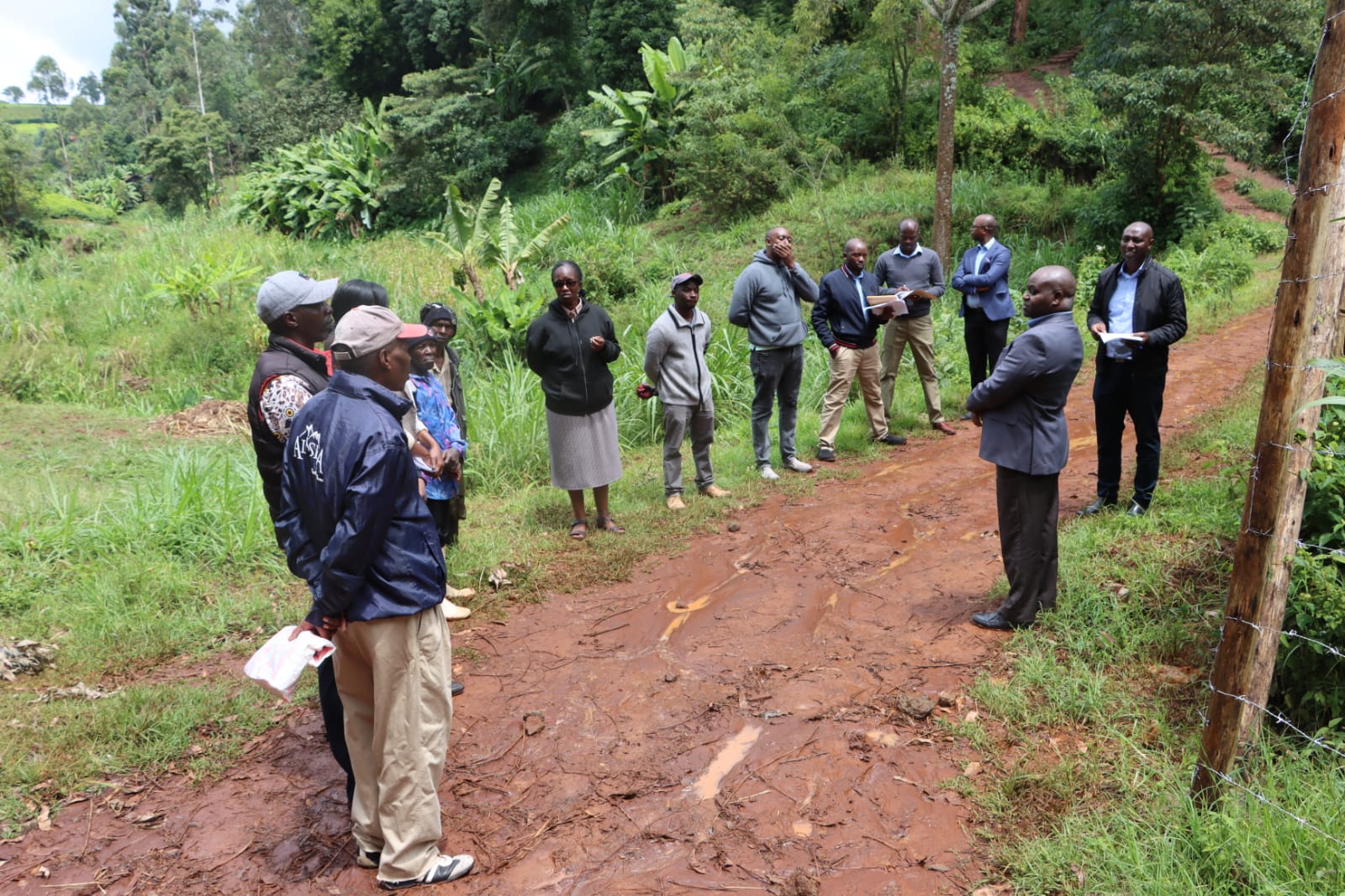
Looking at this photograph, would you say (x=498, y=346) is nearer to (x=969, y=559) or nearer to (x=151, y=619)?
(x=151, y=619)

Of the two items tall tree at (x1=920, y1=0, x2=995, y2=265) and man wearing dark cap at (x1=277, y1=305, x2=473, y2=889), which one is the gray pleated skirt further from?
tall tree at (x1=920, y1=0, x2=995, y2=265)

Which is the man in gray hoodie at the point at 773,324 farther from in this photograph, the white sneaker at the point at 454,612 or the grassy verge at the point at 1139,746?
the white sneaker at the point at 454,612

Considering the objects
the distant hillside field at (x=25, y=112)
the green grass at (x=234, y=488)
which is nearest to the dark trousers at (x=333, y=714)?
the green grass at (x=234, y=488)

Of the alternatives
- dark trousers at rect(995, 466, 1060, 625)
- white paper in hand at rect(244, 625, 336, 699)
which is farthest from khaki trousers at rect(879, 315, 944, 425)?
white paper in hand at rect(244, 625, 336, 699)

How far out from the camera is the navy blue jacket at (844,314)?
8.02 m

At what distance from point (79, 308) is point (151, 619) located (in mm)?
13652

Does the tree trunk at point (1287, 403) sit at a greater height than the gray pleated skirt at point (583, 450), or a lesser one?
greater

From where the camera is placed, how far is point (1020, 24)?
81.0 feet

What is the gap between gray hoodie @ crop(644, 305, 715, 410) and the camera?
6949mm

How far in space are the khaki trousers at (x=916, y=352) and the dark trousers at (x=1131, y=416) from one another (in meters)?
2.70

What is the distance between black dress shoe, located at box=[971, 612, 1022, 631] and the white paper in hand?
343 cm

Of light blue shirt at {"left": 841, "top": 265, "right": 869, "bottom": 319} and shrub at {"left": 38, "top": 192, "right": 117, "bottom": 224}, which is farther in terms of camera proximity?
shrub at {"left": 38, "top": 192, "right": 117, "bottom": 224}

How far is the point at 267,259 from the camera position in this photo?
19.5 meters

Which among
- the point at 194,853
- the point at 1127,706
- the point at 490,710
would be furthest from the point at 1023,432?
the point at 194,853
